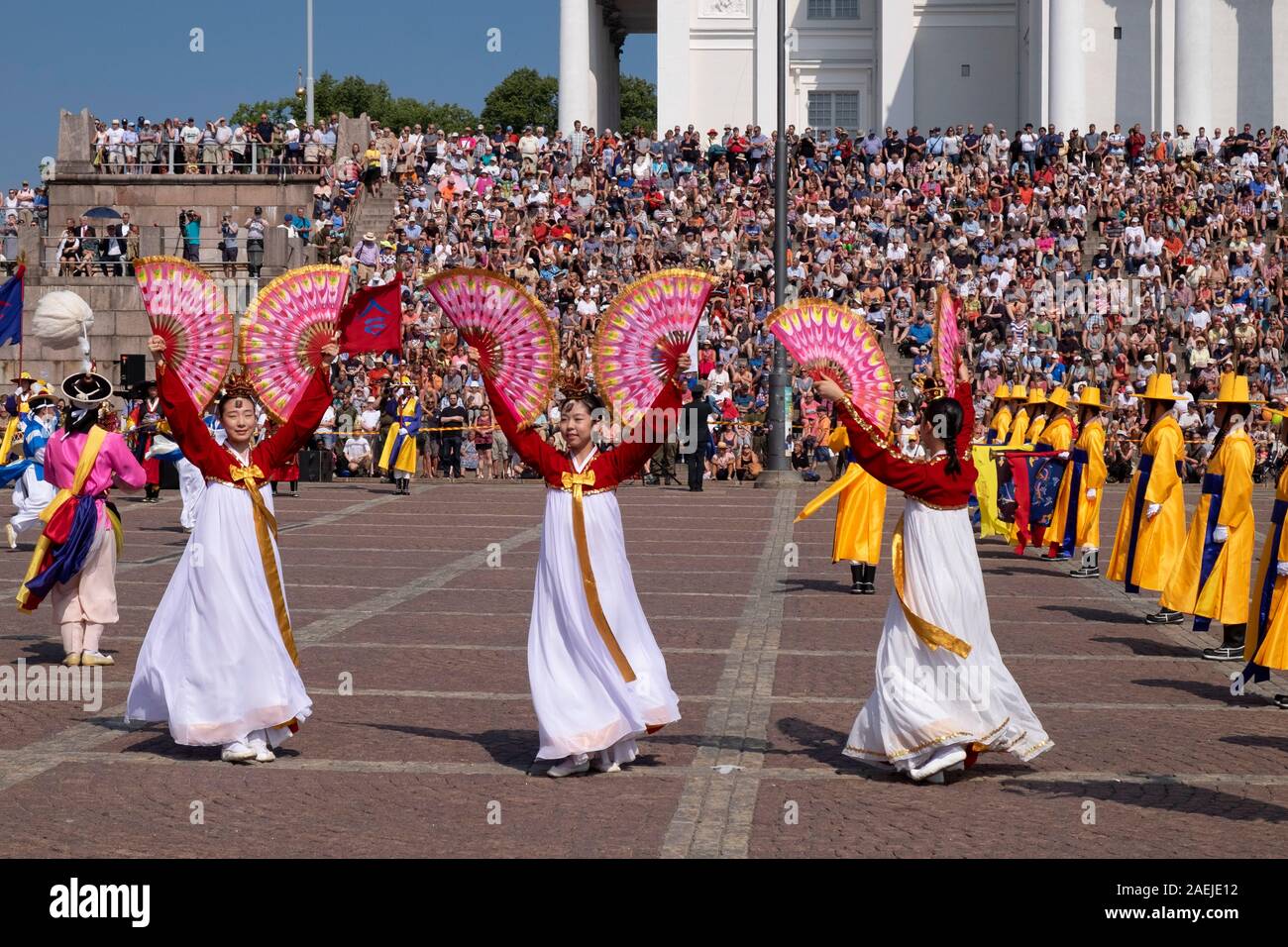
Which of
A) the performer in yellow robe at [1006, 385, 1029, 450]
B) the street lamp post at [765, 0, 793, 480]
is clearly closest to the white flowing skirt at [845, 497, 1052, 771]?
the performer in yellow robe at [1006, 385, 1029, 450]

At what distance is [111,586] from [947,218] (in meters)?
24.9

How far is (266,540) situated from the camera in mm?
9156

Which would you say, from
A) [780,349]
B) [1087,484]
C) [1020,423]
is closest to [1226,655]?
[1087,484]

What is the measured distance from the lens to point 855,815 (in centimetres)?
768

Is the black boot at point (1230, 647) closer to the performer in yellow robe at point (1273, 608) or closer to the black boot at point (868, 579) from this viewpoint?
the performer in yellow robe at point (1273, 608)

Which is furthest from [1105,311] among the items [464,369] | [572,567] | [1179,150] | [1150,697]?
[572,567]

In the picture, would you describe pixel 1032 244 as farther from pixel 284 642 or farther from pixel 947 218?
pixel 284 642

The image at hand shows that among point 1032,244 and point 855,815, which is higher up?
point 1032,244

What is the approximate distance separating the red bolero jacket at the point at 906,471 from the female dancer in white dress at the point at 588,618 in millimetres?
942

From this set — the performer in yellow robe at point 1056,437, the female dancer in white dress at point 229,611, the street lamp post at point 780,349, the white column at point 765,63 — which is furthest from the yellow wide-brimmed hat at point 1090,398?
the white column at point 765,63

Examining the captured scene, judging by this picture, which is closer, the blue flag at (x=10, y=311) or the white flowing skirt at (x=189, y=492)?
the blue flag at (x=10, y=311)

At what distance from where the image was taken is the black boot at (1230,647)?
12.3 m

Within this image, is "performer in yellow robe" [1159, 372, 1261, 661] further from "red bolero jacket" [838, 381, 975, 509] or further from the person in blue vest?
the person in blue vest

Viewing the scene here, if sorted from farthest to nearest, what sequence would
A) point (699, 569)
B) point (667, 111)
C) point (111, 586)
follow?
point (667, 111), point (699, 569), point (111, 586)
